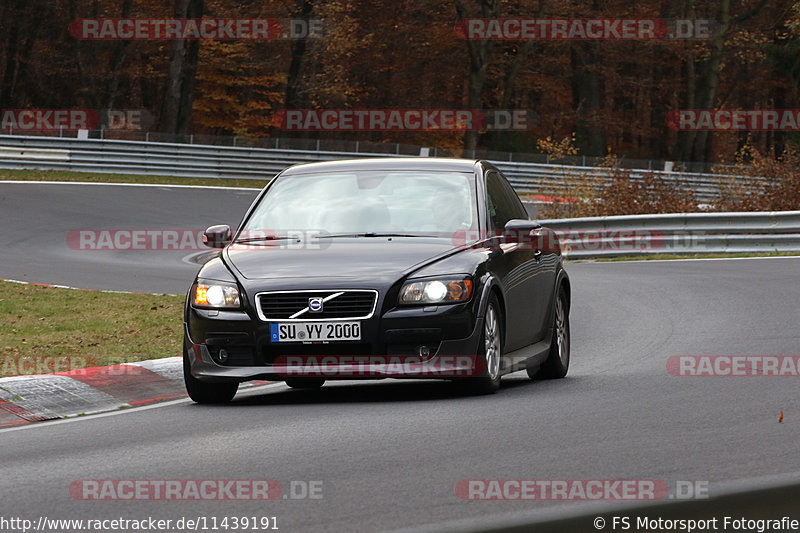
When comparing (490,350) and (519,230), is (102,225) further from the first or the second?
(490,350)

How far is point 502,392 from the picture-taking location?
1012 cm

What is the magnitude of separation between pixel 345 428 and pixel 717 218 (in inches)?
687

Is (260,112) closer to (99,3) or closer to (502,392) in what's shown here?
(99,3)

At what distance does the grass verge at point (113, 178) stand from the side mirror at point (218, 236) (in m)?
29.6

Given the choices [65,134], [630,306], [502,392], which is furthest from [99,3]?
[502,392]

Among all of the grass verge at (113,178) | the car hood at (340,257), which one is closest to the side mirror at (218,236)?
the car hood at (340,257)

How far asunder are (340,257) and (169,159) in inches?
1371

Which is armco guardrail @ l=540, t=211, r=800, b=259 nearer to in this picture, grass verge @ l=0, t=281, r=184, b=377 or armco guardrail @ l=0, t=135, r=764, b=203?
grass verge @ l=0, t=281, r=184, b=377

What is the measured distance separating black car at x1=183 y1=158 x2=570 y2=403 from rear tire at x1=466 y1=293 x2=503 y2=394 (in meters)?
0.01

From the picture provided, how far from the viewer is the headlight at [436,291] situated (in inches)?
369

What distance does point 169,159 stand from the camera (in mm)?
43719

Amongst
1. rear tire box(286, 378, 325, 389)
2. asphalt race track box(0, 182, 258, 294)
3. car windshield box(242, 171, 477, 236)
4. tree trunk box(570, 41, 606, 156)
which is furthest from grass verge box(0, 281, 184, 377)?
tree trunk box(570, 41, 606, 156)

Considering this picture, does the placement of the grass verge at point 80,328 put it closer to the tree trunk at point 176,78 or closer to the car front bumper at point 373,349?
the car front bumper at point 373,349

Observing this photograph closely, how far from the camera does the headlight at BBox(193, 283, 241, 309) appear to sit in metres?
9.52
